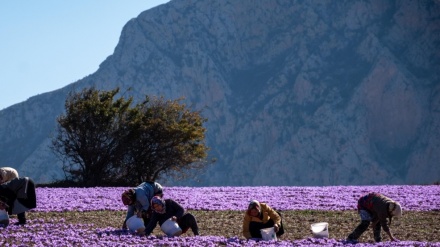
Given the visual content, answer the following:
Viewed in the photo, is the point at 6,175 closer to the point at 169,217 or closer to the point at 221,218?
the point at 169,217

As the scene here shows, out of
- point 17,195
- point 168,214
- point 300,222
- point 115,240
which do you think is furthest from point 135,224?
point 300,222

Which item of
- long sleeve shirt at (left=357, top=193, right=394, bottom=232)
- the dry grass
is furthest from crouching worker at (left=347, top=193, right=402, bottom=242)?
the dry grass

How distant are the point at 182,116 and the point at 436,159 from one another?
15269 centimetres

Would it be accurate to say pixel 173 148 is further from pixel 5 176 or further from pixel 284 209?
pixel 5 176

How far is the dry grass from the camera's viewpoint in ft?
67.3

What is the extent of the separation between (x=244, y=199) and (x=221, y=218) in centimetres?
722

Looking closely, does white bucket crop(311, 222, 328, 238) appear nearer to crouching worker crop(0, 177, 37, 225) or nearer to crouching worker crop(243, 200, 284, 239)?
crouching worker crop(243, 200, 284, 239)

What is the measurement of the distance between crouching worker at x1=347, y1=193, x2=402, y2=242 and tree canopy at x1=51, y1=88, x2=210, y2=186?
2521 centimetres

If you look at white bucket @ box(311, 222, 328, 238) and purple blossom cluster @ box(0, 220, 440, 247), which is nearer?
purple blossom cluster @ box(0, 220, 440, 247)

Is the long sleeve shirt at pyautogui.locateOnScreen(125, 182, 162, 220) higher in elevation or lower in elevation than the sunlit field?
higher

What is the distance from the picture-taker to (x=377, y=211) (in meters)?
17.5

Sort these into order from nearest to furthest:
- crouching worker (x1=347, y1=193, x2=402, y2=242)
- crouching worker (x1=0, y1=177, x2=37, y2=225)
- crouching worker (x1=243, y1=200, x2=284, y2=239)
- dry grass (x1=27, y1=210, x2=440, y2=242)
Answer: crouching worker (x1=347, y1=193, x2=402, y2=242) → crouching worker (x1=243, y1=200, x2=284, y2=239) → crouching worker (x1=0, y1=177, x2=37, y2=225) → dry grass (x1=27, y1=210, x2=440, y2=242)

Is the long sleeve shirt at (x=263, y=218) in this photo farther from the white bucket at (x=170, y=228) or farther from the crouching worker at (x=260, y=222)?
the white bucket at (x=170, y=228)

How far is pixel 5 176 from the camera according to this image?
20.2m
